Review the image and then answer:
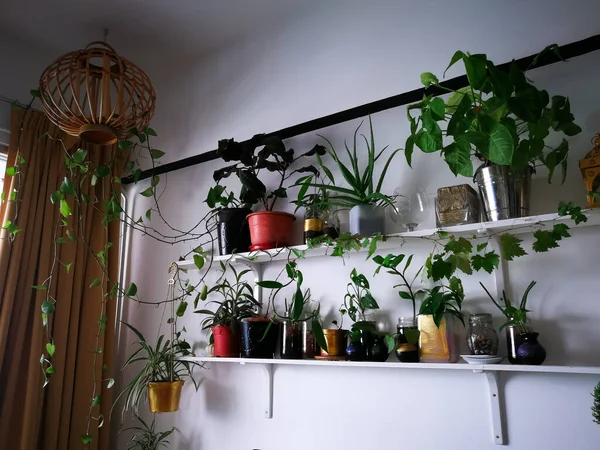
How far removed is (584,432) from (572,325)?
0.28 meters

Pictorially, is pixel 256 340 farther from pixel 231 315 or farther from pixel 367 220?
pixel 367 220

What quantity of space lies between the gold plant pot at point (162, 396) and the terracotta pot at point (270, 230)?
2.08 feet

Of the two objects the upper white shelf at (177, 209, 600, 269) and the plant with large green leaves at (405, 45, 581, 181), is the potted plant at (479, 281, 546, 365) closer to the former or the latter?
the upper white shelf at (177, 209, 600, 269)

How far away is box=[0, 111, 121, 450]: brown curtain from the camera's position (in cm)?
177

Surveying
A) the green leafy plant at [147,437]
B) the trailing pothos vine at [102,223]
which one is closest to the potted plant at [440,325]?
the trailing pothos vine at [102,223]

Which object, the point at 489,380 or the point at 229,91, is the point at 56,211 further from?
the point at 489,380

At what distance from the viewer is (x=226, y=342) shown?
1.67 meters

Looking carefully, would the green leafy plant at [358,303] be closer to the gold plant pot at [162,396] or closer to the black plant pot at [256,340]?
the black plant pot at [256,340]

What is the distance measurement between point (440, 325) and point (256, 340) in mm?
655

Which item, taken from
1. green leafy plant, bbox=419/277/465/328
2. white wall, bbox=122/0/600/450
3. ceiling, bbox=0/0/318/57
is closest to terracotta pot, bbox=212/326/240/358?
white wall, bbox=122/0/600/450

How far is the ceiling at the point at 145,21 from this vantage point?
6.44 ft

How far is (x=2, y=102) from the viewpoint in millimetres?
2006

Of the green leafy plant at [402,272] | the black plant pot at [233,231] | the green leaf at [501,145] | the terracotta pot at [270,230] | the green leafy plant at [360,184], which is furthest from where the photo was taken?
the black plant pot at [233,231]

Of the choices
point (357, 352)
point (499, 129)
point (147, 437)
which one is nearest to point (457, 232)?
point (499, 129)
